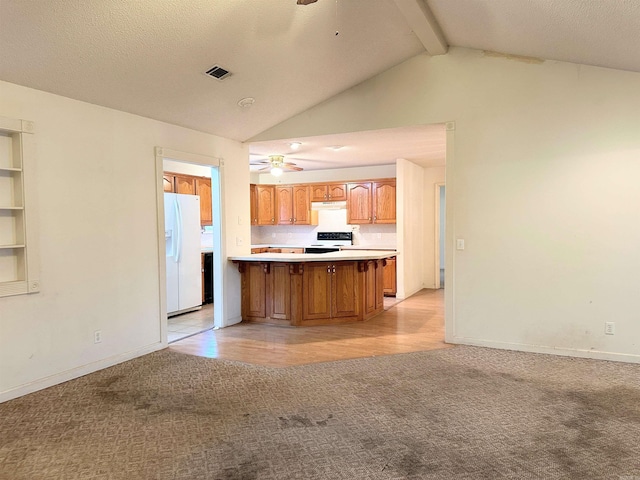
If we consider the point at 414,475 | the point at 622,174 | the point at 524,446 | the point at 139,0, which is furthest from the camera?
the point at 622,174

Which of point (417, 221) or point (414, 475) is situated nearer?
point (414, 475)

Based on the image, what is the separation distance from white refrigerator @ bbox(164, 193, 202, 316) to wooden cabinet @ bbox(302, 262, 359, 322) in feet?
6.15

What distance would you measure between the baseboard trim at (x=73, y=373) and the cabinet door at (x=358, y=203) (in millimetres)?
4552

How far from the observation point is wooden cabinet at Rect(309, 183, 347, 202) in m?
8.08

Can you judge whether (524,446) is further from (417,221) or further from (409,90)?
(417,221)

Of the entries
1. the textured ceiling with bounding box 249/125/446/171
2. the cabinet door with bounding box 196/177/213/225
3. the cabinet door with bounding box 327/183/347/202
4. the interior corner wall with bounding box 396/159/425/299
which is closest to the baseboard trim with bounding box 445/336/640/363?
the textured ceiling with bounding box 249/125/446/171

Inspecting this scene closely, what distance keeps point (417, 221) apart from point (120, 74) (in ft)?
19.0

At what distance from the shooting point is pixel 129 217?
13.2 ft

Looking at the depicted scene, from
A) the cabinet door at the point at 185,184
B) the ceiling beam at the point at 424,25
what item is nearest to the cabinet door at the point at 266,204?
the cabinet door at the point at 185,184

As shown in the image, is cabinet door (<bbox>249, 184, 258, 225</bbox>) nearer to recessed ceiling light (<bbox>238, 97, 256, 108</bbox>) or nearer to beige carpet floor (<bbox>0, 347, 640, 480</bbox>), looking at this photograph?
recessed ceiling light (<bbox>238, 97, 256, 108</bbox>)

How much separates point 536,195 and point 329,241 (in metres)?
4.72

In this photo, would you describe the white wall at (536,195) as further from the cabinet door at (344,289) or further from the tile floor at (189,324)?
the tile floor at (189,324)

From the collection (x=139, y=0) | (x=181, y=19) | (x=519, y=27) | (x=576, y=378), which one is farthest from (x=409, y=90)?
(x=576, y=378)

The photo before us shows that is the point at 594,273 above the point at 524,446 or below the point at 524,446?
above
